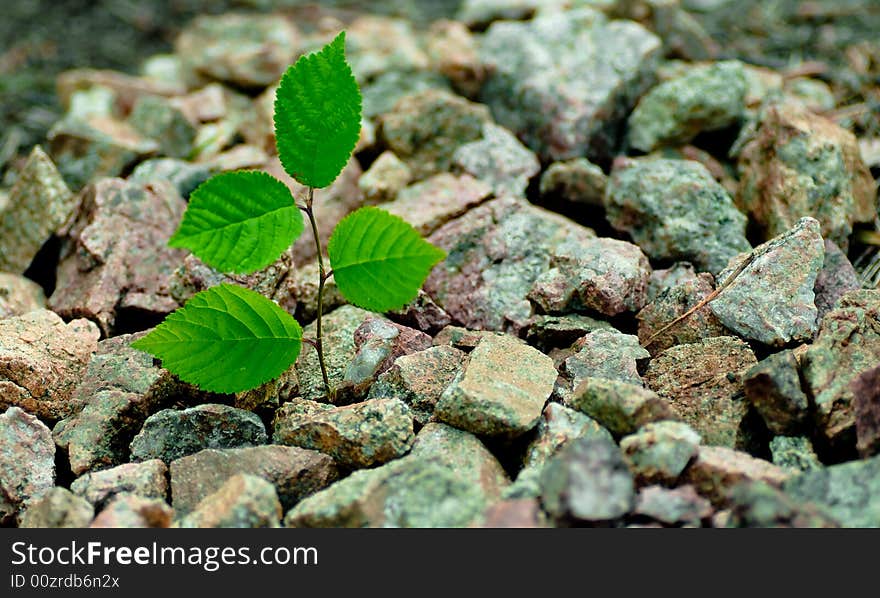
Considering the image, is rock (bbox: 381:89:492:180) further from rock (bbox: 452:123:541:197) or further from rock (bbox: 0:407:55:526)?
rock (bbox: 0:407:55:526)

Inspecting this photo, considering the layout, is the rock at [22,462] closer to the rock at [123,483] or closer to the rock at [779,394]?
the rock at [123,483]

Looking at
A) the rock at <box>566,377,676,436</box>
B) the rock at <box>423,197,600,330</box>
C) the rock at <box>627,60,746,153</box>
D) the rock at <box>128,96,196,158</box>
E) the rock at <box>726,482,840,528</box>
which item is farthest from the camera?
the rock at <box>128,96,196,158</box>

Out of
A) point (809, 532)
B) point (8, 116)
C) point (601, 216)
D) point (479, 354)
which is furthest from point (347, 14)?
point (809, 532)

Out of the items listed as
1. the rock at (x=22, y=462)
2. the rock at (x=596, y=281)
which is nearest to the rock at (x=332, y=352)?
the rock at (x=596, y=281)

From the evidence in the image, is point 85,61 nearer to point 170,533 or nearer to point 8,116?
point 8,116

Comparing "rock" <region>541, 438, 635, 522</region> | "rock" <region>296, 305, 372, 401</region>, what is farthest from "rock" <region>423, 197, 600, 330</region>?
"rock" <region>541, 438, 635, 522</region>

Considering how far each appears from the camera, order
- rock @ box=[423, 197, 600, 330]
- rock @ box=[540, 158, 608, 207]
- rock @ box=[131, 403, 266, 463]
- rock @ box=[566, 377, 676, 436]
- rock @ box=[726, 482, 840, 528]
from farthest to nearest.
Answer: rock @ box=[540, 158, 608, 207]
rock @ box=[423, 197, 600, 330]
rock @ box=[131, 403, 266, 463]
rock @ box=[566, 377, 676, 436]
rock @ box=[726, 482, 840, 528]
